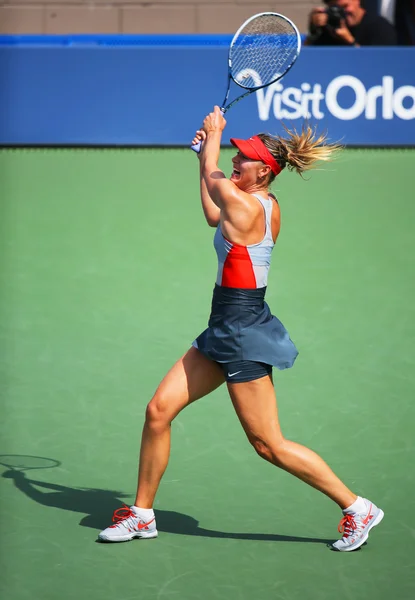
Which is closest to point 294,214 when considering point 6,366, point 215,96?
point 215,96

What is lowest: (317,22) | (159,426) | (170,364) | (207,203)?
(170,364)

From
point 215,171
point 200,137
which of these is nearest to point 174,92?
point 200,137

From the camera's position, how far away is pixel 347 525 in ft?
16.5

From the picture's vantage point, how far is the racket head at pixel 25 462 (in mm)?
5914

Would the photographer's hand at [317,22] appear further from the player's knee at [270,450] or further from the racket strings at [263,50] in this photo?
the player's knee at [270,450]

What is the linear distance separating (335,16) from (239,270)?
282 inches

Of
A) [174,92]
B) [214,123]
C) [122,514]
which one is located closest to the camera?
[214,123]

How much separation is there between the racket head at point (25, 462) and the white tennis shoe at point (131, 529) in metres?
0.90

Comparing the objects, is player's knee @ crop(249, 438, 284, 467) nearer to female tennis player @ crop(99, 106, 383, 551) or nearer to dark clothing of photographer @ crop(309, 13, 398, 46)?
female tennis player @ crop(99, 106, 383, 551)

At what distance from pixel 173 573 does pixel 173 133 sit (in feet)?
23.1

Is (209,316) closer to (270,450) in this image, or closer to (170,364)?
(170,364)

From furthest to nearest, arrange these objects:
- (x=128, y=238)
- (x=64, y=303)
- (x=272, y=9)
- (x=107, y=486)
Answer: (x=272, y=9) → (x=128, y=238) → (x=64, y=303) → (x=107, y=486)

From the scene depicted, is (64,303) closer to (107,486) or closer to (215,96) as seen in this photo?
(107,486)

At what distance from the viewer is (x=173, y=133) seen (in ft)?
36.6
